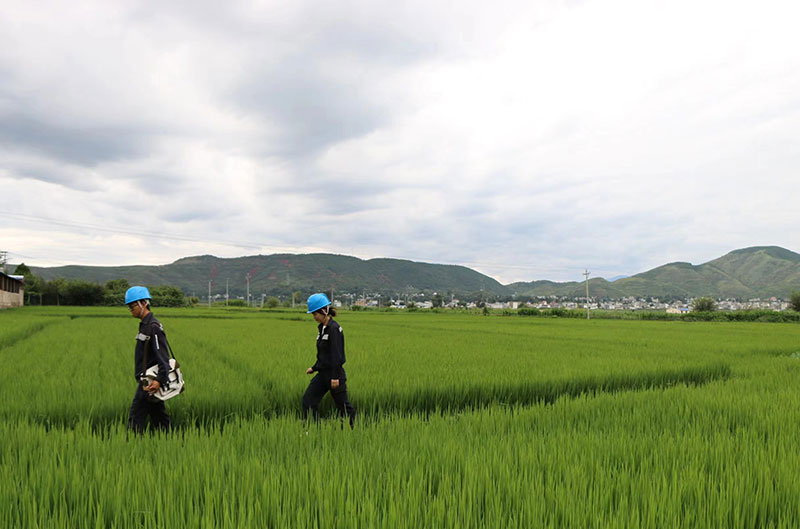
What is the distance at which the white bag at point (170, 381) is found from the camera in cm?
418

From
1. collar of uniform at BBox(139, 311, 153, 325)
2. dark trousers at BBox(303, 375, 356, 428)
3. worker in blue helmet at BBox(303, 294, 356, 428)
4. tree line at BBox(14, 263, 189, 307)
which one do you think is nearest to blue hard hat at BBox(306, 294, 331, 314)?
worker in blue helmet at BBox(303, 294, 356, 428)

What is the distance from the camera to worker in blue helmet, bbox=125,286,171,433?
4.16 meters

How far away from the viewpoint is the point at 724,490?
2.44 m

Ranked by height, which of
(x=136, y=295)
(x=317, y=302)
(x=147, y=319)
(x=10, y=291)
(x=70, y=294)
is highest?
(x=10, y=291)

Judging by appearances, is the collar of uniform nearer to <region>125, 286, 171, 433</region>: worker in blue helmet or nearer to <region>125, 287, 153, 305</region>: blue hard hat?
<region>125, 286, 171, 433</region>: worker in blue helmet

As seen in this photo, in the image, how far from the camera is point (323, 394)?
505 cm

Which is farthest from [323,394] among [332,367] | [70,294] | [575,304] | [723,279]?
[723,279]

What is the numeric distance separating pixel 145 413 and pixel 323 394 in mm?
1759

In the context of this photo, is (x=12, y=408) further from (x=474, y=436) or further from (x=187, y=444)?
(x=474, y=436)

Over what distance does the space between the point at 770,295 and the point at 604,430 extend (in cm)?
16014

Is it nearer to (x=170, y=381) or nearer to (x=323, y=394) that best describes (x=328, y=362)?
(x=323, y=394)

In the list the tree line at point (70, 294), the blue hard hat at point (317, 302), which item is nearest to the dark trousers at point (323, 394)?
the blue hard hat at point (317, 302)

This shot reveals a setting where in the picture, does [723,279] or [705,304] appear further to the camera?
[723,279]

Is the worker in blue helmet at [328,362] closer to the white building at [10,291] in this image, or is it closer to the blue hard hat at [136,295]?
the blue hard hat at [136,295]
